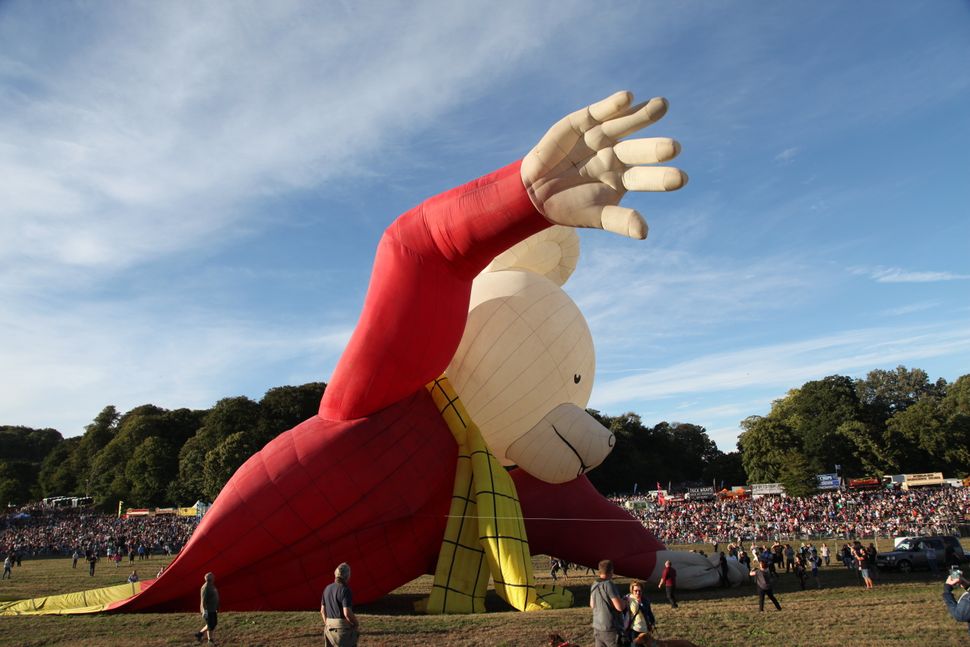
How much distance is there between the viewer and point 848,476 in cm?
6375

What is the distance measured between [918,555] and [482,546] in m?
12.2

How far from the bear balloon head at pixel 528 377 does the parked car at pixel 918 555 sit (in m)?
9.79

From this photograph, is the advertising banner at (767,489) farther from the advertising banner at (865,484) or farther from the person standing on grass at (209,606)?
the person standing on grass at (209,606)

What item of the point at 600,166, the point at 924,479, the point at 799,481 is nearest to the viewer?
the point at 600,166

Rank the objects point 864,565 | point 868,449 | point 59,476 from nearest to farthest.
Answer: point 864,565 < point 868,449 < point 59,476

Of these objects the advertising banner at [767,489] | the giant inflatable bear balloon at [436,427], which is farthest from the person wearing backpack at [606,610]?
the advertising banner at [767,489]

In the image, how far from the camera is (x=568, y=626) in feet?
31.5

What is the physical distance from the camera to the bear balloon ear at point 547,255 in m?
13.9

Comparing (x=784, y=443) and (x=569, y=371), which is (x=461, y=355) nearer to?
(x=569, y=371)

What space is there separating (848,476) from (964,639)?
6204 cm

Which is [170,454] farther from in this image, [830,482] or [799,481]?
[830,482]

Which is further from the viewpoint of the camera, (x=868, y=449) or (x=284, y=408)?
(x=868, y=449)

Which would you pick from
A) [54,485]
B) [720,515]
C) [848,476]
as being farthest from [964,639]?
[54,485]

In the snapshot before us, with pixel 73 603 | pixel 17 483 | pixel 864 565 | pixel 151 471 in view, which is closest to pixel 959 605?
pixel 864 565
